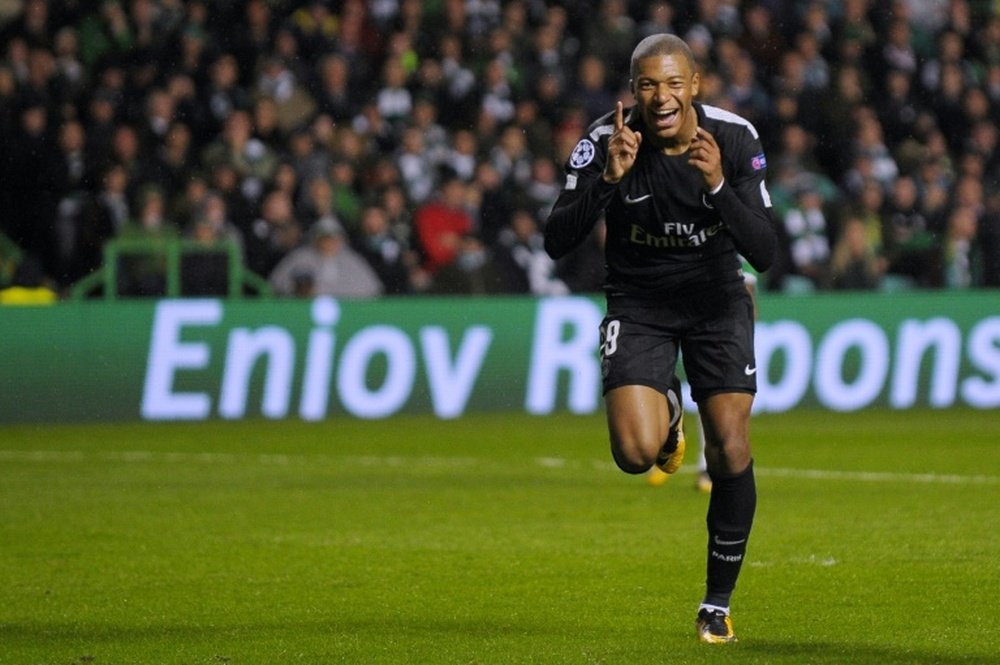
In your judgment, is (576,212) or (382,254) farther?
(382,254)

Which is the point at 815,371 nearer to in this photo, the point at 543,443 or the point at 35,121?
the point at 543,443

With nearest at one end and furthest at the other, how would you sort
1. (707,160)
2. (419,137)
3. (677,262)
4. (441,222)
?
(707,160), (677,262), (441,222), (419,137)

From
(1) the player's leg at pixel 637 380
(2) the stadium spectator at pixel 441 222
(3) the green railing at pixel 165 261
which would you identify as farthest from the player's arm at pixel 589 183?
(2) the stadium spectator at pixel 441 222

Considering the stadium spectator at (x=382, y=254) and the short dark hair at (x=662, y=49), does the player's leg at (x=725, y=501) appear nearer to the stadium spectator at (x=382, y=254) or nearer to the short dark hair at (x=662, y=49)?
the short dark hair at (x=662, y=49)

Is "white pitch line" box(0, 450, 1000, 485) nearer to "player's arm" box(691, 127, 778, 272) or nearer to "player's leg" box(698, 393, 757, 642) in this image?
"player's leg" box(698, 393, 757, 642)

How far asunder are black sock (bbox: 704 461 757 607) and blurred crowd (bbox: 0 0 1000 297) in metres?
11.3

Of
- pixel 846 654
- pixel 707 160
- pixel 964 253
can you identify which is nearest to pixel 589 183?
pixel 707 160

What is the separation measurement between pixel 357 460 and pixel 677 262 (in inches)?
300

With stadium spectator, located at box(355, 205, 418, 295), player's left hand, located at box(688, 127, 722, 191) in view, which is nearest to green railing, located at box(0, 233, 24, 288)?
stadium spectator, located at box(355, 205, 418, 295)

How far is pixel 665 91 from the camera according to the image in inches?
255

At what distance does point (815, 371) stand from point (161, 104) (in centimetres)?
652

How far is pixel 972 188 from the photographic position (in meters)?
A: 21.8

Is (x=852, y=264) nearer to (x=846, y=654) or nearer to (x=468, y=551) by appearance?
(x=468, y=551)

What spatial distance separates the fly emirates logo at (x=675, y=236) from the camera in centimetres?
670
